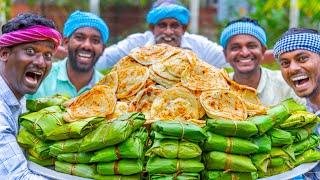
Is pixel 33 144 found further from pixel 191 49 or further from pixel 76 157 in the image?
pixel 191 49

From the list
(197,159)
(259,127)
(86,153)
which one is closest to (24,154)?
(86,153)

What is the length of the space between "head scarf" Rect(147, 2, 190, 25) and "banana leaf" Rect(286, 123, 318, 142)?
2.68 m

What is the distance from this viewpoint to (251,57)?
190 inches

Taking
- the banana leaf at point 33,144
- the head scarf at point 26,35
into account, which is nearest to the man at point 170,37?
the head scarf at point 26,35

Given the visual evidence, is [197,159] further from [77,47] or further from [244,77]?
[77,47]

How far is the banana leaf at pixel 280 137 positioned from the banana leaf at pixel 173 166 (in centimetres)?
53

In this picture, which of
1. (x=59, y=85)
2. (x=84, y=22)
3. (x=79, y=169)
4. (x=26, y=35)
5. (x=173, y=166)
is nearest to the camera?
(x=173, y=166)

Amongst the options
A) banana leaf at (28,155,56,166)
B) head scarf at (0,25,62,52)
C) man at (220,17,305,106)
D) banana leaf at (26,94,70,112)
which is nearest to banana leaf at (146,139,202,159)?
banana leaf at (28,155,56,166)

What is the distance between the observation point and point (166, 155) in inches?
108

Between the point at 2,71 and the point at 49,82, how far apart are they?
1.62 m

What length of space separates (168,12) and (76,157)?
2985mm

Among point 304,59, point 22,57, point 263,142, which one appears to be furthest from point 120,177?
point 304,59

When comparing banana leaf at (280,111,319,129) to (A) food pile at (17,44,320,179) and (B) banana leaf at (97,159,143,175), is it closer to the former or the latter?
(A) food pile at (17,44,320,179)

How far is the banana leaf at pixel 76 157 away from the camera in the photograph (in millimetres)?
2928
